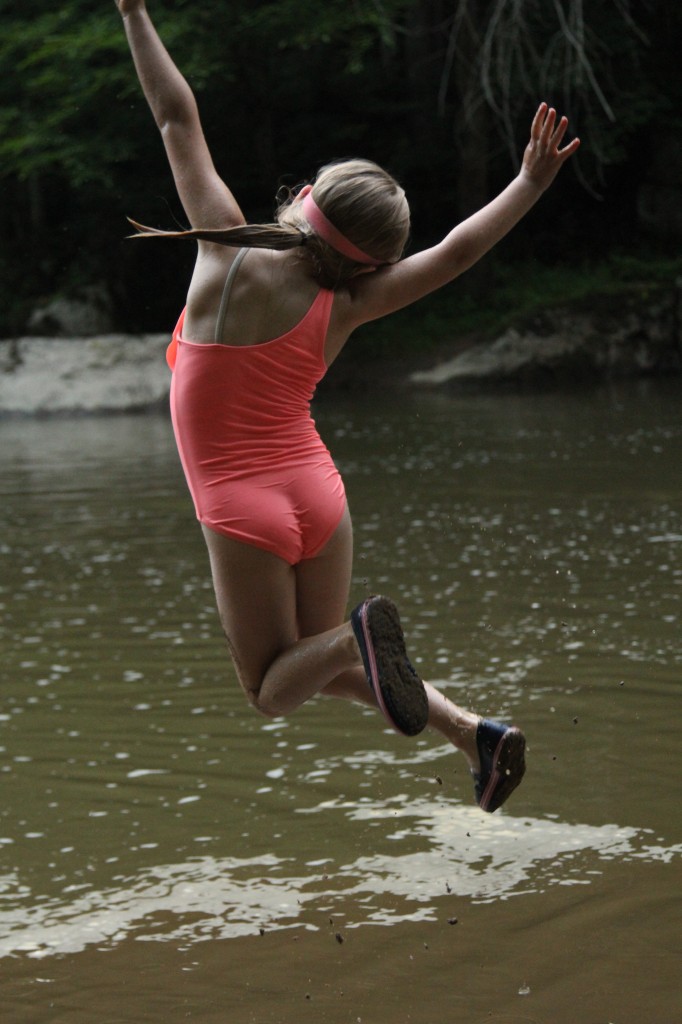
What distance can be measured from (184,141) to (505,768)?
1790 mm

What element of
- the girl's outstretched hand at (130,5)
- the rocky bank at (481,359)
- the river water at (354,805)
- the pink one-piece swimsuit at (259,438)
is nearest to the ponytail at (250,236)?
the pink one-piece swimsuit at (259,438)

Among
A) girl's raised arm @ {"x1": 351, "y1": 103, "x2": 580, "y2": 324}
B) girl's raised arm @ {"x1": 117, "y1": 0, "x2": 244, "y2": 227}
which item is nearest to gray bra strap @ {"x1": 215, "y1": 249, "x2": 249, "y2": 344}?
girl's raised arm @ {"x1": 117, "y1": 0, "x2": 244, "y2": 227}

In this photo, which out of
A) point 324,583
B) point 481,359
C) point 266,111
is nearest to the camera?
point 324,583

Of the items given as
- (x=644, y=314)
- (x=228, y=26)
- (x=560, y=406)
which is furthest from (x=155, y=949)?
(x=228, y=26)

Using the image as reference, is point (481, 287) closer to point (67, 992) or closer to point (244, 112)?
point (244, 112)

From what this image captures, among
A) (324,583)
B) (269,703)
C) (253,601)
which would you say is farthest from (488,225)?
(269,703)

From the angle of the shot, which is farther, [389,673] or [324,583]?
[324,583]

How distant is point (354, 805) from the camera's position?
14.7 ft

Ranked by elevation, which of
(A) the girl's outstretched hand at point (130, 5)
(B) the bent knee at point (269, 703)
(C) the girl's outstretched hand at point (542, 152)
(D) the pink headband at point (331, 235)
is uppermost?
(A) the girl's outstretched hand at point (130, 5)

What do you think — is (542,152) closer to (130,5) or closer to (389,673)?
(130,5)

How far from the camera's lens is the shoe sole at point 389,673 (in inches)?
133

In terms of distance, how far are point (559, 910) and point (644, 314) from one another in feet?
60.2

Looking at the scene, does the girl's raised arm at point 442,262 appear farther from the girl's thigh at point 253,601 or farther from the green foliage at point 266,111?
the green foliage at point 266,111

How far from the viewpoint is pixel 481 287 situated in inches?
933
